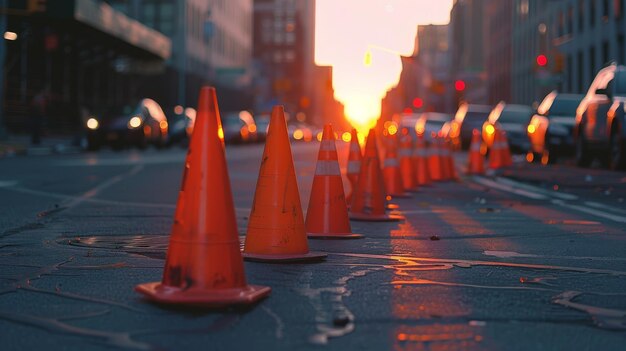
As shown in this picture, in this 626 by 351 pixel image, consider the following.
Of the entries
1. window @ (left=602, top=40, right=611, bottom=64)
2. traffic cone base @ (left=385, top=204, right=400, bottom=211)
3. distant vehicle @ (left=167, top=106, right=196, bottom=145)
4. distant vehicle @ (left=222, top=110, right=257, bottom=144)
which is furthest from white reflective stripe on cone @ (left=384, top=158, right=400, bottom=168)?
distant vehicle @ (left=222, top=110, right=257, bottom=144)

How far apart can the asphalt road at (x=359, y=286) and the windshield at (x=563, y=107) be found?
1523 cm

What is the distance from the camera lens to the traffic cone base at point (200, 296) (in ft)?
16.9

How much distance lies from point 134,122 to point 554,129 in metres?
15.6

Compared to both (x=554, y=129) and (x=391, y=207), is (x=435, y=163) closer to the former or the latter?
(x=391, y=207)

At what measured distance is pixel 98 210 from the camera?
11398 mm

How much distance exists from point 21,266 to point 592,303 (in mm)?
3362

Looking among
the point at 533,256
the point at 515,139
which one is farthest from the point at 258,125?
the point at 533,256

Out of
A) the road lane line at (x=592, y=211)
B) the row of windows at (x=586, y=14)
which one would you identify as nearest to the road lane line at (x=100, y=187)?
the road lane line at (x=592, y=211)

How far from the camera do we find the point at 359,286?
603cm

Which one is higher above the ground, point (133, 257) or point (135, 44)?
point (135, 44)

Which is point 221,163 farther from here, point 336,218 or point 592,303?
point 336,218

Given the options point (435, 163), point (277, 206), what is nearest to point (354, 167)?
point (277, 206)

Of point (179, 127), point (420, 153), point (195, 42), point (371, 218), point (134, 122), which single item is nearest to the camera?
point (371, 218)

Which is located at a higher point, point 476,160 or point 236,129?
point 236,129
